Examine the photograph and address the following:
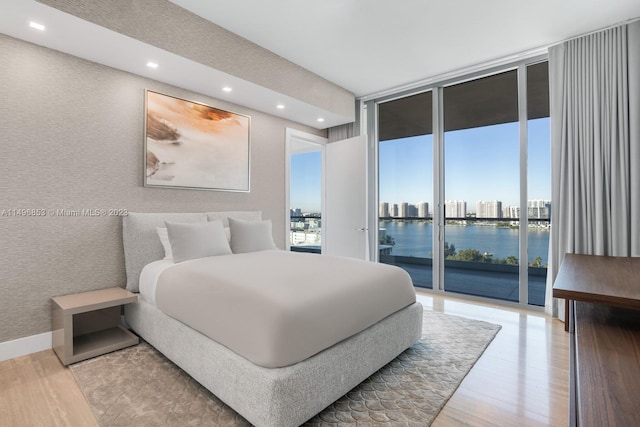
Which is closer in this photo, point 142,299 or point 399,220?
point 142,299

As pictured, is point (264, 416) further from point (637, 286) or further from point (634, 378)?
point (637, 286)

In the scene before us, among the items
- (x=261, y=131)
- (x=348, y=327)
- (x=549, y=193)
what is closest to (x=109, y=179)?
(x=261, y=131)

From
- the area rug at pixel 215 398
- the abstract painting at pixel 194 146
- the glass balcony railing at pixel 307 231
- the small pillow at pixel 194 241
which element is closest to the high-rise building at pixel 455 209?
the area rug at pixel 215 398

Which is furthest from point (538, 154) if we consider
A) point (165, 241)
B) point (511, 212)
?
point (165, 241)

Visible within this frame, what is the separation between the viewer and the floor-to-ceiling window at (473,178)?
11.8 ft

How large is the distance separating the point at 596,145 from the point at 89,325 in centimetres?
479

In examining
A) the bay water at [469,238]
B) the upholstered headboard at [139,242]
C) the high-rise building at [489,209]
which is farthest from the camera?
the high-rise building at [489,209]

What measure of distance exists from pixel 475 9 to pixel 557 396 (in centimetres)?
285

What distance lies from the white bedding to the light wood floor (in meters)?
0.65

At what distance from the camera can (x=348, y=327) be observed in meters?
1.86

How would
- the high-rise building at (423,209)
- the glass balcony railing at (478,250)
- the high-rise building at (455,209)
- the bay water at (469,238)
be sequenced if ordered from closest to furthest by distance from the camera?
1. the bay water at (469,238)
2. the glass balcony railing at (478,250)
3. the high-rise building at (455,209)
4. the high-rise building at (423,209)

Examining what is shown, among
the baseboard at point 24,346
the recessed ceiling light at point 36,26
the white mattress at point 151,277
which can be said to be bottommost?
A: the baseboard at point 24,346

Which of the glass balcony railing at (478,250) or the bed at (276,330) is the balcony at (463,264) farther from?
the bed at (276,330)

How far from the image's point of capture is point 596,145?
300 cm
